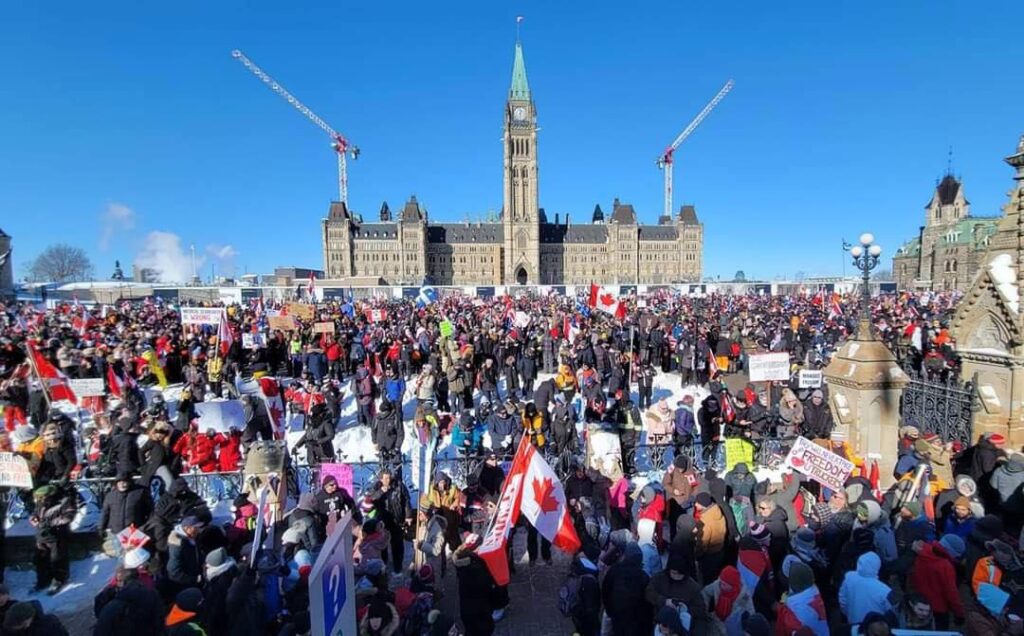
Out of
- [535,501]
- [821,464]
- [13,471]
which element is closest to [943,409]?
[821,464]

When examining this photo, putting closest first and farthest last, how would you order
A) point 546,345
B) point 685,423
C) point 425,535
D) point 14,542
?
1. point 425,535
2. point 14,542
3. point 685,423
4. point 546,345

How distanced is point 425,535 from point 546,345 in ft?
37.3

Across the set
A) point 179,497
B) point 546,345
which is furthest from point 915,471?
point 546,345

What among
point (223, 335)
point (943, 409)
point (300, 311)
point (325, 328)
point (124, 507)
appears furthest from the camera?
point (300, 311)

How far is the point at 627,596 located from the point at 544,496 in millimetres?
1236

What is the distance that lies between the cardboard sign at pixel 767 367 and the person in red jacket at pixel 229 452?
30.5ft

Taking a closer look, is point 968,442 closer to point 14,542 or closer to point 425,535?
point 425,535

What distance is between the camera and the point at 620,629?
173 inches

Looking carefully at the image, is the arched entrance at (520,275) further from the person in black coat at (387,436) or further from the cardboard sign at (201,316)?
the person in black coat at (387,436)

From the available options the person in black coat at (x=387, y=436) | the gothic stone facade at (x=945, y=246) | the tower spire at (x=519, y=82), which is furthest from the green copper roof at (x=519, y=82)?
the person in black coat at (x=387, y=436)

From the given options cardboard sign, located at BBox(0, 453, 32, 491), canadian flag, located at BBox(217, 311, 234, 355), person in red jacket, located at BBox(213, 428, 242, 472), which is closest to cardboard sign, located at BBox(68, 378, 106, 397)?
canadian flag, located at BBox(217, 311, 234, 355)

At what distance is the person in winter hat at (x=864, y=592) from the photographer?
12.9ft

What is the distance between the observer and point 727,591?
14.5ft

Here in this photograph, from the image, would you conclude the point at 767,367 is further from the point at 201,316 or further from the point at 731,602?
the point at 201,316
